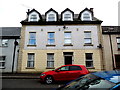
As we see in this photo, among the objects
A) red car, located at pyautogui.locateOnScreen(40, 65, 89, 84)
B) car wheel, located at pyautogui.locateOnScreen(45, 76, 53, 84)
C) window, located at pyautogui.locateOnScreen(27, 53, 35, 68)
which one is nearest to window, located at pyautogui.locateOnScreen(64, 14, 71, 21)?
window, located at pyautogui.locateOnScreen(27, 53, 35, 68)

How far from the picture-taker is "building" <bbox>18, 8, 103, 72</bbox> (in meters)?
13.3

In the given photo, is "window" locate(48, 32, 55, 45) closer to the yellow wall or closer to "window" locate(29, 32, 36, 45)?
the yellow wall

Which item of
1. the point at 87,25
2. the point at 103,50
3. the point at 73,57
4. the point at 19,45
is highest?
the point at 87,25

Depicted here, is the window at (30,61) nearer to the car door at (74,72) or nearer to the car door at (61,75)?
the car door at (61,75)

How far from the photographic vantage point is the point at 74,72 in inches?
309

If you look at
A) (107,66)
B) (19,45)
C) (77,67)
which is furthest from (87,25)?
(19,45)

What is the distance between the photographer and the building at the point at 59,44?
43.6ft

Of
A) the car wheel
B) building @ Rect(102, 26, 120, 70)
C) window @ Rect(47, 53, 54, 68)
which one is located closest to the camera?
the car wheel

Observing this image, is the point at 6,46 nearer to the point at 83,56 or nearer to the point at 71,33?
the point at 71,33

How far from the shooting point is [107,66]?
1326 centimetres

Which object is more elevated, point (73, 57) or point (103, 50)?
point (103, 50)

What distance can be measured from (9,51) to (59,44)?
25.2 ft

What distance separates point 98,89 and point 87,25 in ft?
44.0

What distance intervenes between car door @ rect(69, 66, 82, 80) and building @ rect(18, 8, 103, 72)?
16.8 ft
